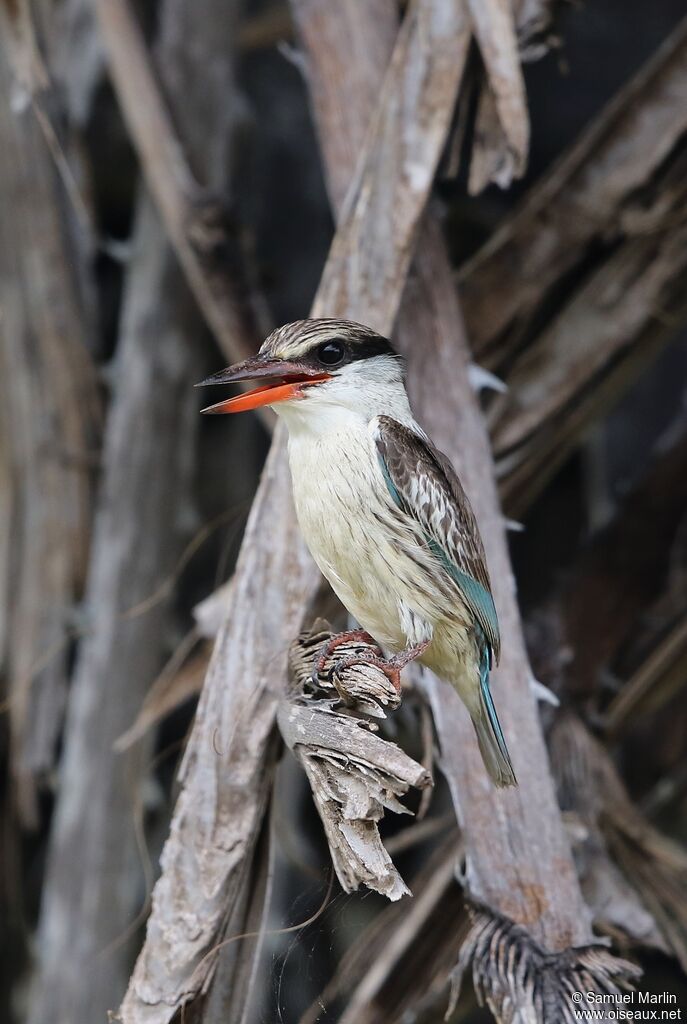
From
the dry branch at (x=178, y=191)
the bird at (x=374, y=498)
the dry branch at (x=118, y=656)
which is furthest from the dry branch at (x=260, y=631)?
the dry branch at (x=118, y=656)

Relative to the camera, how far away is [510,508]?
3.08 m

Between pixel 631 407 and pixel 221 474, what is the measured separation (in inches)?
63.8

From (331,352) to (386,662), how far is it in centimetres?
50

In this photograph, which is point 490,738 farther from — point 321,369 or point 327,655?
point 321,369

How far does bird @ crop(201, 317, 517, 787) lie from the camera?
1889mm

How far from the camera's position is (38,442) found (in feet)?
11.4

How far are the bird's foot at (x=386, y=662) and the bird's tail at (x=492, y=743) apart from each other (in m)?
0.20

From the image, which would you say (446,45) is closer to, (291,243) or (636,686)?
(636,686)

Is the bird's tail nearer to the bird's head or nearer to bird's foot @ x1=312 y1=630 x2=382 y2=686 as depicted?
bird's foot @ x1=312 y1=630 x2=382 y2=686

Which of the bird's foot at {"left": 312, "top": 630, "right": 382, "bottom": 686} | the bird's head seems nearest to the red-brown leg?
the bird's foot at {"left": 312, "top": 630, "right": 382, "bottom": 686}

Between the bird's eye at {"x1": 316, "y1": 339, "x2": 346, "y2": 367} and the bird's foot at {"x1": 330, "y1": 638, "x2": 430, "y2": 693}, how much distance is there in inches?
18.3

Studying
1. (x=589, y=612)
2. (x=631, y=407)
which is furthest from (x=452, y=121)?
(x=631, y=407)

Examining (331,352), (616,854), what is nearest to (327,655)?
(331,352)

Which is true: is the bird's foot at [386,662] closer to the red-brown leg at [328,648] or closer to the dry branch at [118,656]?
the red-brown leg at [328,648]
